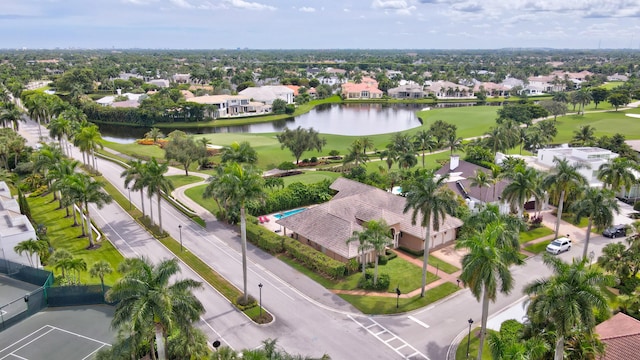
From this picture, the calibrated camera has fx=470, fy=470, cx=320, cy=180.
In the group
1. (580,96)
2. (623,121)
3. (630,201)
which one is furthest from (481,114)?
(630,201)

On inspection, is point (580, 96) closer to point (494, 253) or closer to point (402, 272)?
point (402, 272)

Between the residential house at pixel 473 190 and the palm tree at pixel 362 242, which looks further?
the residential house at pixel 473 190

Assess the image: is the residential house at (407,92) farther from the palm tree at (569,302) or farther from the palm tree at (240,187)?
the palm tree at (569,302)

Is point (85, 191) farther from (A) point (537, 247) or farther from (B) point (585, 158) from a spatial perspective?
(B) point (585, 158)

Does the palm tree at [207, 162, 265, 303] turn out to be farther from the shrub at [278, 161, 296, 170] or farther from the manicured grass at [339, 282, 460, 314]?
the shrub at [278, 161, 296, 170]

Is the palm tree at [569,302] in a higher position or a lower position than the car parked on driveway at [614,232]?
higher

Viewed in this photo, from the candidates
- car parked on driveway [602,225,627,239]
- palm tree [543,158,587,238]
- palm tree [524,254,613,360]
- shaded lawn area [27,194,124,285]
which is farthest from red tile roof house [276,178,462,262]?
palm tree [524,254,613,360]

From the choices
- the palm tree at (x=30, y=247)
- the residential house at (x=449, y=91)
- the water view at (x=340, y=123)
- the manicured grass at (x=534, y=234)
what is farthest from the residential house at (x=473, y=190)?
the residential house at (x=449, y=91)
